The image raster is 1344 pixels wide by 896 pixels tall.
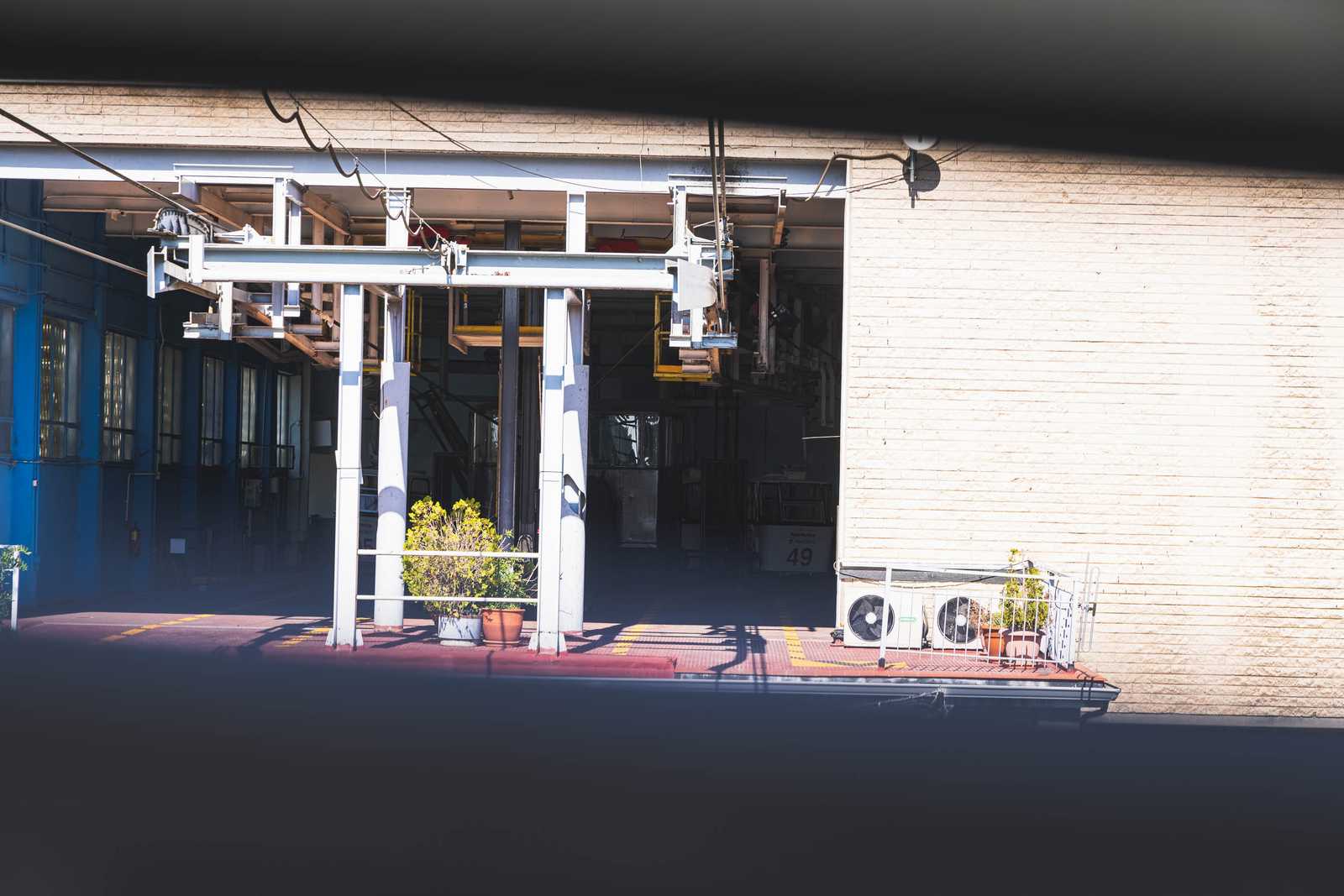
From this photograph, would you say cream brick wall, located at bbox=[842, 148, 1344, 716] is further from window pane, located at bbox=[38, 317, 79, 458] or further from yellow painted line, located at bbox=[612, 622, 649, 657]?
window pane, located at bbox=[38, 317, 79, 458]

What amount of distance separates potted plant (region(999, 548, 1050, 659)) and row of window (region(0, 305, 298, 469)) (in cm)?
1422

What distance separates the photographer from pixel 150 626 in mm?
15039

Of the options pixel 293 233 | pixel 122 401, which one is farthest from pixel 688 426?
pixel 293 233

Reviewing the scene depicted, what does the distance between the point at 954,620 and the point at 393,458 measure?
7.13m

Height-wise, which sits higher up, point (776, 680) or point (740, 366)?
point (740, 366)

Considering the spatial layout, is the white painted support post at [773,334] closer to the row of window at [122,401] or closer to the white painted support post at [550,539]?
the white painted support post at [550,539]

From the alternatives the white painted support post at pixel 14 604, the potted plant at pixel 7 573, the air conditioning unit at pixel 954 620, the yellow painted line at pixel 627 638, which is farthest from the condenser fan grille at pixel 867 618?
the potted plant at pixel 7 573

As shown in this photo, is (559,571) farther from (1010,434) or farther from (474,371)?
(474,371)

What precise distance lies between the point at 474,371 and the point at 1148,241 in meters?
21.1

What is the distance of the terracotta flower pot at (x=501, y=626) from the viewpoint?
13531 mm

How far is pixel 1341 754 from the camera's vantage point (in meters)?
12.4

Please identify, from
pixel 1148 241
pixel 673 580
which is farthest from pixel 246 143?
pixel 673 580

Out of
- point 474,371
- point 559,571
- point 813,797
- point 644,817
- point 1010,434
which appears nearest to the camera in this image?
point 644,817

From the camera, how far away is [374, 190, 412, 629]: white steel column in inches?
565
